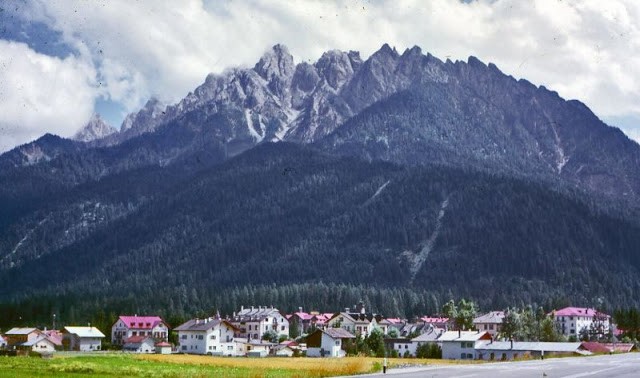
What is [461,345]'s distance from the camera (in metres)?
133

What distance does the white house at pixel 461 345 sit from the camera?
431 feet

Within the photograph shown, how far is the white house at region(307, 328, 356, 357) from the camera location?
141 metres

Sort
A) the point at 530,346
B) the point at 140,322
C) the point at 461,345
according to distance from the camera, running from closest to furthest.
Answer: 1. the point at 530,346
2. the point at 461,345
3. the point at 140,322

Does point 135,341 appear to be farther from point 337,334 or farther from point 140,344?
point 337,334

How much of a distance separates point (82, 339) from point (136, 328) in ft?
70.7

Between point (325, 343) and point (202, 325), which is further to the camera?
point (202, 325)

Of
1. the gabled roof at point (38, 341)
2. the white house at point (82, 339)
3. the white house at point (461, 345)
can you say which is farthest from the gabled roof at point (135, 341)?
the white house at point (461, 345)

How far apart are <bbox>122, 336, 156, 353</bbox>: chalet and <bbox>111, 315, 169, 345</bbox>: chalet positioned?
589 inches

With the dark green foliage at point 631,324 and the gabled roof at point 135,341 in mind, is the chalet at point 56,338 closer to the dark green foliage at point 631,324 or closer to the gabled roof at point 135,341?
the gabled roof at point 135,341

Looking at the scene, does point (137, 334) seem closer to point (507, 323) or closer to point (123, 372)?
point (507, 323)

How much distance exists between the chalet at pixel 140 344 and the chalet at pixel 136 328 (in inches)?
589

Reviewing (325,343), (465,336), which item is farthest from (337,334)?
(465,336)

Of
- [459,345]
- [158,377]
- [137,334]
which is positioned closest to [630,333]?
[459,345]

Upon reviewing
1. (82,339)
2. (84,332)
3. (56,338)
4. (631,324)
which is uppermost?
(84,332)
